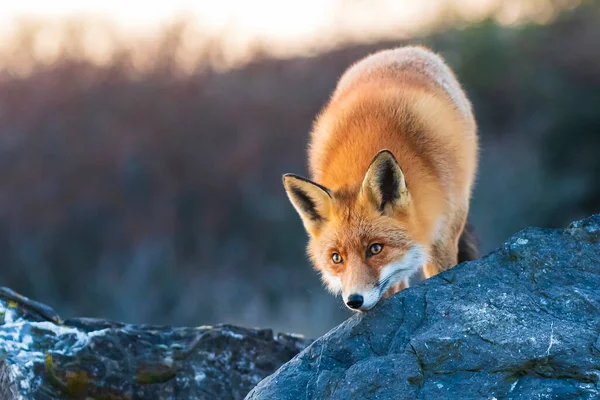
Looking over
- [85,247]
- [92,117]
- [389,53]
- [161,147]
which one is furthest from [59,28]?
[389,53]

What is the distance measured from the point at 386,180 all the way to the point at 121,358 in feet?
5.89

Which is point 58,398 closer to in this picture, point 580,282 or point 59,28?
point 580,282

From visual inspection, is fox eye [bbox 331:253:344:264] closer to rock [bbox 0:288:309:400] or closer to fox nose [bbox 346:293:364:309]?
fox nose [bbox 346:293:364:309]

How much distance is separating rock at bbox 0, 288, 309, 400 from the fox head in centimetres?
67

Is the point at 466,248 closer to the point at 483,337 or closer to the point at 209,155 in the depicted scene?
the point at 483,337

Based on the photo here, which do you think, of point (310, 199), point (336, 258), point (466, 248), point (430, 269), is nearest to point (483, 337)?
point (336, 258)

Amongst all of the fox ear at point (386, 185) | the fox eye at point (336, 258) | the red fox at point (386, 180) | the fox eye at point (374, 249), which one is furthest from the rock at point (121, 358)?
the fox ear at point (386, 185)

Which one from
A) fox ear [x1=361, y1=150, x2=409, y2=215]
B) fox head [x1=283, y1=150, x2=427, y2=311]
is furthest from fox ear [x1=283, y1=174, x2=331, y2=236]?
fox ear [x1=361, y1=150, x2=409, y2=215]

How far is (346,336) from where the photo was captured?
11.9 ft

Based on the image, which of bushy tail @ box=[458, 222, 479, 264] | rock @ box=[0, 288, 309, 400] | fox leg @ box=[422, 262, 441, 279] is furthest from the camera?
bushy tail @ box=[458, 222, 479, 264]

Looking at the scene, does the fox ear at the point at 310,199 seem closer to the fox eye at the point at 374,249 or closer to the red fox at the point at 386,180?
the red fox at the point at 386,180

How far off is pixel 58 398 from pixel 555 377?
2.56 m

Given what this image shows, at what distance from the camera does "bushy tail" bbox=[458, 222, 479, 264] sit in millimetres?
5988

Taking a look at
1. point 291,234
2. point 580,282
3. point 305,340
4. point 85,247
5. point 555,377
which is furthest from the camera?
point 291,234
